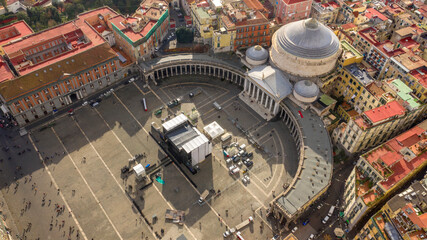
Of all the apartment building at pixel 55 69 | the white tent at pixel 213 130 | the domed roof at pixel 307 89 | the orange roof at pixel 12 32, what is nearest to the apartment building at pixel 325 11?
the domed roof at pixel 307 89

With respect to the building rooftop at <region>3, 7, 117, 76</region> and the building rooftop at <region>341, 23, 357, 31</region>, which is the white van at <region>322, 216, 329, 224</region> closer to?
the building rooftop at <region>341, 23, 357, 31</region>

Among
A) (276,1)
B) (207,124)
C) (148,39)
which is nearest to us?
(207,124)

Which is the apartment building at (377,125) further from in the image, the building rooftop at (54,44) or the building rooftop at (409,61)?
the building rooftop at (54,44)

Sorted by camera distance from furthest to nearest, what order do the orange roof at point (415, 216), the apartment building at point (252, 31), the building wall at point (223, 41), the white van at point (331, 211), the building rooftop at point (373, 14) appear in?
the building rooftop at point (373, 14), the apartment building at point (252, 31), the building wall at point (223, 41), the white van at point (331, 211), the orange roof at point (415, 216)

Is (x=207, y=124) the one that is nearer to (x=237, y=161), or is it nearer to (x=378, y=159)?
(x=237, y=161)

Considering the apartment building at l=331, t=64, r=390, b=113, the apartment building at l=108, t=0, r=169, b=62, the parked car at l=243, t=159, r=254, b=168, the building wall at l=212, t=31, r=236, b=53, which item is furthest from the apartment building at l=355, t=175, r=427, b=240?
the apartment building at l=108, t=0, r=169, b=62

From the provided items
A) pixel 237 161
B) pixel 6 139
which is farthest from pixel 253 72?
pixel 6 139

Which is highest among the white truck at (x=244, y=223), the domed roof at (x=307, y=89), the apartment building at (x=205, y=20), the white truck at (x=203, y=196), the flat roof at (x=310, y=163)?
the apartment building at (x=205, y=20)
